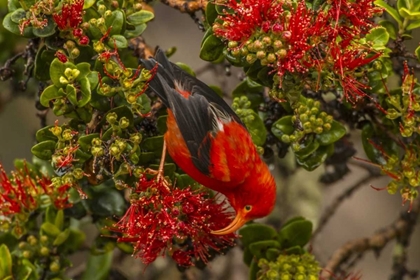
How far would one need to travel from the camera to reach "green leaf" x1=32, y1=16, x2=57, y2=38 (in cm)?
200

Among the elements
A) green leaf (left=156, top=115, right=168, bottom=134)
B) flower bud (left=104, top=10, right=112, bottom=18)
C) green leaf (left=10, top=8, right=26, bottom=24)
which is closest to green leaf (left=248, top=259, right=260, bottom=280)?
green leaf (left=156, top=115, right=168, bottom=134)

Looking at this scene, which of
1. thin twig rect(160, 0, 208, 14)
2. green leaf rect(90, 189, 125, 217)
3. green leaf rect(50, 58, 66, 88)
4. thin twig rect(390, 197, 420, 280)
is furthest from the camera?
thin twig rect(390, 197, 420, 280)

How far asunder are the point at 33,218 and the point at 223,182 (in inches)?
30.1

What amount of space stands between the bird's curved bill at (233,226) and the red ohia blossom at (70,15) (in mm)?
788

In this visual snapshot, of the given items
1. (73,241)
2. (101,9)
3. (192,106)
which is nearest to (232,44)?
(192,106)

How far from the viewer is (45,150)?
2029mm

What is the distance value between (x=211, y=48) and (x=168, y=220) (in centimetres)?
56

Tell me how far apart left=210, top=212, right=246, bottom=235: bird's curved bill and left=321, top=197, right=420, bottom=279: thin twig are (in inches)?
26.5

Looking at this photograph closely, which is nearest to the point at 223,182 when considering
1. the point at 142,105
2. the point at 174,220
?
the point at 174,220

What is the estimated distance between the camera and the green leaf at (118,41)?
202cm

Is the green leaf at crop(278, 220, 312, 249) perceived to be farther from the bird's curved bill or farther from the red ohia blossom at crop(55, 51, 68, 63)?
the red ohia blossom at crop(55, 51, 68, 63)

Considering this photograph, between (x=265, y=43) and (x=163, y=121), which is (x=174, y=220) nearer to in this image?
(x=163, y=121)

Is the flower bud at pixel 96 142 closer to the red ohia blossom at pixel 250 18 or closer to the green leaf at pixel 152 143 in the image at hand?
the green leaf at pixel 152 143

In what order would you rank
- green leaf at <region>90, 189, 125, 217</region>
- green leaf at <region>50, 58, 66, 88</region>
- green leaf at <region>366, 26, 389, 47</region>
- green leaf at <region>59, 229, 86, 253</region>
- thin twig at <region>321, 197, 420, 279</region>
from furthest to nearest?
1. thin twig at <region>321, 197, 420, 279</region>
2. green leaf at <region>59, 229, 86, 253</region>
3. green leaf at <region>90, 189, 125, 217</region>
4. green leaf at <region>366, 26, 389, 47</region>
5. green leaf at <region>50, 58, 66, 88</region>
